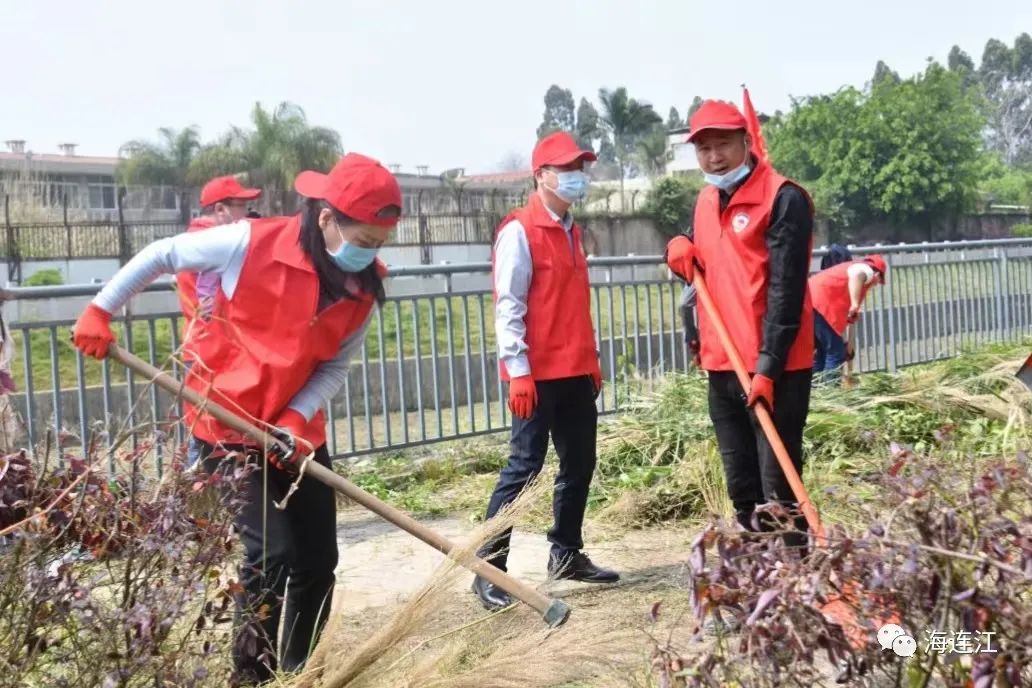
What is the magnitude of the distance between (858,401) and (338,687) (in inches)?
202

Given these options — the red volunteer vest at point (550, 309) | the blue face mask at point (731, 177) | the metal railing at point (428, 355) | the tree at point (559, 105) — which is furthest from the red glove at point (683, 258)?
the tree at point (559, 105)

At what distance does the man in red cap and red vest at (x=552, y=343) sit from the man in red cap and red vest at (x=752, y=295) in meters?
0.70

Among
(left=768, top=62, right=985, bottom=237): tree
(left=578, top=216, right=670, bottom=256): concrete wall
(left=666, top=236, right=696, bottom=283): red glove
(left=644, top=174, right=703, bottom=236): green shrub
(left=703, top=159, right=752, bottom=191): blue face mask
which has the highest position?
(left=768, top=62, right=985, bottom=237): tree

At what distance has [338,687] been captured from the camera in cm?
287

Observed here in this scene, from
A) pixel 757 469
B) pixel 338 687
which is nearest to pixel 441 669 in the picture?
pixel 338 687

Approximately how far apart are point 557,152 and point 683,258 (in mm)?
854

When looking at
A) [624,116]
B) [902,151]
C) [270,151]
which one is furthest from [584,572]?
[624,116]

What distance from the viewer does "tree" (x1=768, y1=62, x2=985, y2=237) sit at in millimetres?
53562

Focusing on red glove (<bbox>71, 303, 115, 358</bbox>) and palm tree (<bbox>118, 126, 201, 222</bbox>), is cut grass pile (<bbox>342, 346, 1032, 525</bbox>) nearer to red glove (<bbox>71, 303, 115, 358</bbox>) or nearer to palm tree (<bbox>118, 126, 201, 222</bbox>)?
red glove (<bbox>71, 303, 115, 358</bbox>)

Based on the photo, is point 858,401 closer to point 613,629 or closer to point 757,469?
point 757,469

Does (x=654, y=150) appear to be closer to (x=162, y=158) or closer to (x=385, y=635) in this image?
(x=162, y=158)

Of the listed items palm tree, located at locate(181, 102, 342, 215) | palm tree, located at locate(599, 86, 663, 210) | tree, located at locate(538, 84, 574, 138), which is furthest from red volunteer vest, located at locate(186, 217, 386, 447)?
tree, located at locate(538, 84, 574, 138)

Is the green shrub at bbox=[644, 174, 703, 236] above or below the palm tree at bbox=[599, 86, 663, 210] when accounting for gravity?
below

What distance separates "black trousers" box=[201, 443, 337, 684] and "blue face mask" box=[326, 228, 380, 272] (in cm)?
60
